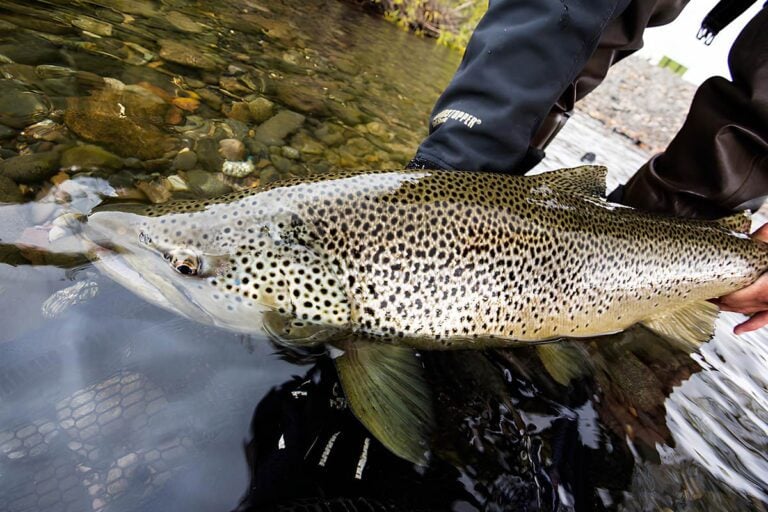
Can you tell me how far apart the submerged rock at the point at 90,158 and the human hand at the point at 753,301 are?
406 centimetres

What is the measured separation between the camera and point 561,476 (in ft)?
6.12

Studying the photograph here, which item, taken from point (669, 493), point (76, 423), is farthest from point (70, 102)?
point (669, 493)

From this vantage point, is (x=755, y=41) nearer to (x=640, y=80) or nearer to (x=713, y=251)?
(x=713, y=251)

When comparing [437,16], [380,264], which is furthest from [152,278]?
[437,16]

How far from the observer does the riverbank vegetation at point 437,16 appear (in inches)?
562

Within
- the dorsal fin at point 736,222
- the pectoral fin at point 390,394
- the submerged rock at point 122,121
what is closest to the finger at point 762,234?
the dorsal fin at point 736,222

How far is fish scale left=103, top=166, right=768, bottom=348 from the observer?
1900 mm

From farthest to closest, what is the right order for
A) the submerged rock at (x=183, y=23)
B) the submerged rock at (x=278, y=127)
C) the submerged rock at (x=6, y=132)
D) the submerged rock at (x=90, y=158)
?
the submerged rock at (x=183, y=23)
the submerged rock at (x=278, y=127)
the submerged rock at (x=90, y=158)
the submerged rock at (x=6, y=132)

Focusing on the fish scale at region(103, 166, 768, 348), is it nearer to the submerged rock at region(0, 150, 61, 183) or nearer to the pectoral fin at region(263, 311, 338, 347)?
the pectoral fin at region(263, 311, 338, 347)

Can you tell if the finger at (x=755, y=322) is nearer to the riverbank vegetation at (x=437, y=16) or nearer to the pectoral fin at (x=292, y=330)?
the pectoral fin at (x=292, y=330)

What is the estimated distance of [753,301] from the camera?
10.2ft

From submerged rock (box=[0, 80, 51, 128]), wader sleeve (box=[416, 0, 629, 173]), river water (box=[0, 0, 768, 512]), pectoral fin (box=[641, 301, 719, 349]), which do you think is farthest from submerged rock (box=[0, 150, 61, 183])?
pectoral fin (box=[641, 301, 719, 349])

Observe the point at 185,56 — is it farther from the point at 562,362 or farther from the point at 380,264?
the point at 562,362

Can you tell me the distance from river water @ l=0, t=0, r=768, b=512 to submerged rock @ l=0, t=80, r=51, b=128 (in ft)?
0.04
